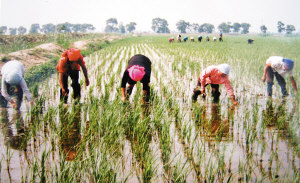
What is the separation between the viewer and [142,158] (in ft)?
7.11

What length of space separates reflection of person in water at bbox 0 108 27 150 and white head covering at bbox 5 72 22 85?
53cm

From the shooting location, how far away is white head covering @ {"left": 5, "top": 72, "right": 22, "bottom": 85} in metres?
3.16

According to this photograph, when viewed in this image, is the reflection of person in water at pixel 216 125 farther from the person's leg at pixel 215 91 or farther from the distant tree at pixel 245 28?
the distant tree at pixel 245 28

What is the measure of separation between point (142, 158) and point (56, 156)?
87 centimetres

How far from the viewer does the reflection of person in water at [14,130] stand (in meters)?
2.56

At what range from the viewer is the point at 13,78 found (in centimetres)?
317

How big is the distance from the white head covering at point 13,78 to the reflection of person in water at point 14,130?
0.53 meters

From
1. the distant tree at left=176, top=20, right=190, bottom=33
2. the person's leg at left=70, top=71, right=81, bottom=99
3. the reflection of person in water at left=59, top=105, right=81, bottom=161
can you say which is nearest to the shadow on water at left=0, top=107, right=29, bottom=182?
the reflection of person in water at left=59, top=105, right=81, bottom=161

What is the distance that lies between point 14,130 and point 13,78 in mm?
709

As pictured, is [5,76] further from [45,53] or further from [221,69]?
[45,53]

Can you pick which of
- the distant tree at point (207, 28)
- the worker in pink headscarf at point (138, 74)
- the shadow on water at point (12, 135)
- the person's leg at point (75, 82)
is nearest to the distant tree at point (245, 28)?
the distant tree at point (207, 28)

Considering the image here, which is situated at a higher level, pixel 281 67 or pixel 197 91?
pixel 281 67

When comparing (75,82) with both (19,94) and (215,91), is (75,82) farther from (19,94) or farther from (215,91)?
(215,91)

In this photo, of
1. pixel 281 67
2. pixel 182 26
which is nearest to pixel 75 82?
pixel 281 67
